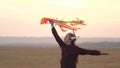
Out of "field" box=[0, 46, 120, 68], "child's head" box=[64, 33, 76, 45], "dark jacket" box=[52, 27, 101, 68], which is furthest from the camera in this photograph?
"field" box=[0, 46, 120, 68]

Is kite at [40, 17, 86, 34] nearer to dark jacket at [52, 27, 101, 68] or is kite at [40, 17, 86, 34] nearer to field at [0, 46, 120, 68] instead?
dark jacket at [52, 27, 101, 68]

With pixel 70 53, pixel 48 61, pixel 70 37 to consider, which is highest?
pixel 70 37


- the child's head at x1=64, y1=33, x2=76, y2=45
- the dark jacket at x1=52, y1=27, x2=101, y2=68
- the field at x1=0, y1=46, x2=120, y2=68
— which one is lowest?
the field at x1=0, y1=46, x2=120, y2=68

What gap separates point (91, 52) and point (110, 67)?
20.3 meters

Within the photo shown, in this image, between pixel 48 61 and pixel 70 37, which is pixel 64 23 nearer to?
pixel 70 37

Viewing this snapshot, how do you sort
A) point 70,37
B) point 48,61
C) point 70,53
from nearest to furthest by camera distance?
point 70,37 < point 70,53 < point 48,61

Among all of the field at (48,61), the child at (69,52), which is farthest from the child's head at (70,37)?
the field at (48,61)

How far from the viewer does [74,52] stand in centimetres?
778

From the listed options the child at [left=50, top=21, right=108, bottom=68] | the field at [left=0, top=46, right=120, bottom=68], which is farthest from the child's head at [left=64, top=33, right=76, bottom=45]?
the field at [left=0, top=46, right=120, bottom=68]

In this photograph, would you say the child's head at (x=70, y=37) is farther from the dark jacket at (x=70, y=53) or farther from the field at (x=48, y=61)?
the field at (x=48, y=61)

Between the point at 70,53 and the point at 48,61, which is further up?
the point at 70,53

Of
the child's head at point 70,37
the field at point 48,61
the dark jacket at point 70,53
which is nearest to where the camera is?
the child's head at point 70,37

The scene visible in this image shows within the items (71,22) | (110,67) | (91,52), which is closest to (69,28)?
(71,22)

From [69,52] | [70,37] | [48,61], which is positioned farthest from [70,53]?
[48,61]
